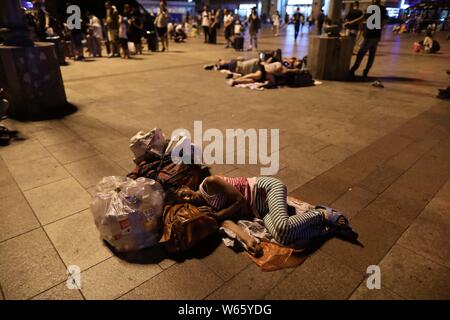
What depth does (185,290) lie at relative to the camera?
212cm

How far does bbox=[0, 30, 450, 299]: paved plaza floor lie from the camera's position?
2.17 m

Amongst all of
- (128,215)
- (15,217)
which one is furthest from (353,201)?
(15,217)

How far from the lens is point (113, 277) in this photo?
2.22 m

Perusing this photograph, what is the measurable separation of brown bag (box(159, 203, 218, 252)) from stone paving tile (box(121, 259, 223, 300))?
167 millimetres

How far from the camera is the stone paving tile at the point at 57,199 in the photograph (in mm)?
2922

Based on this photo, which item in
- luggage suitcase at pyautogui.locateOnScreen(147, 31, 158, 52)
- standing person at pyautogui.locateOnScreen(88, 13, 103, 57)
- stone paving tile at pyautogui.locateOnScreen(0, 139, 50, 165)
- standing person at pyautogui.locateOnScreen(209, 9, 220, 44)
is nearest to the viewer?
stone paving tile at pyautogui.locateOnScreen(0, 139, 50, 165)

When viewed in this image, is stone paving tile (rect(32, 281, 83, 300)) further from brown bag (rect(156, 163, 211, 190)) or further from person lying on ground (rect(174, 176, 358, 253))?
brown bag (rect(156, 163, 211, 190))

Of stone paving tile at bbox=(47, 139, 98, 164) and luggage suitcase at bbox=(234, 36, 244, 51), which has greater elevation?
luggage suitcase at bbox=(234, 36, 244, 51)

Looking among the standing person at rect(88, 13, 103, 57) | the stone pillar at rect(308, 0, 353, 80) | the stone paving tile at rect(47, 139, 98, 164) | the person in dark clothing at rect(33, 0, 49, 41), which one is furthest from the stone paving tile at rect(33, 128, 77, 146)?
the standing person at rect(88, 13, 103, 57)

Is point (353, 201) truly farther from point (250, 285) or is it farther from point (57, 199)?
point (57, 199)

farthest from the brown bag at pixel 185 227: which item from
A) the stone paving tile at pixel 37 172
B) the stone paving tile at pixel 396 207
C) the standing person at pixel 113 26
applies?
the standing person at pixel 113 26

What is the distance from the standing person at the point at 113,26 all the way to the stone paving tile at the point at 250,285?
483 inches
